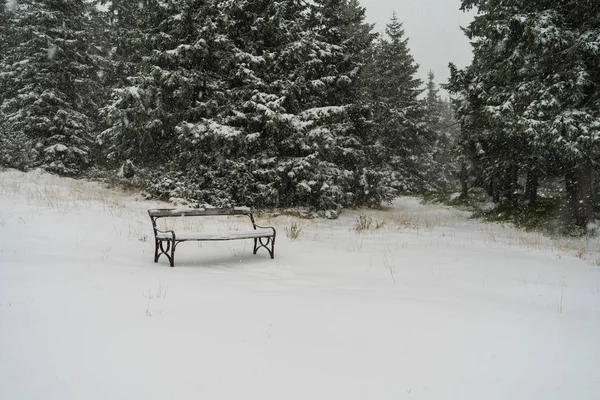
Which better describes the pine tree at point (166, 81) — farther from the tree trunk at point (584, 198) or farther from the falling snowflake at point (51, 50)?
the tree trunk at point (584, 198)

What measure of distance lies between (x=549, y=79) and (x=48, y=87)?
22.9 metres

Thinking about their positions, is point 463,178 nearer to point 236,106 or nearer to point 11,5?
point 236,106

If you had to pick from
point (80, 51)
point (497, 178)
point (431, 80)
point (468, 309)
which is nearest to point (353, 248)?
point (468, 309)

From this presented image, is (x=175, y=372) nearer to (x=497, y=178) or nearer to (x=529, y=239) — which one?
(x=529, y=239)

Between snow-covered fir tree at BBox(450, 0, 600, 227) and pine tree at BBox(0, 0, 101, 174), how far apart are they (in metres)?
19.8

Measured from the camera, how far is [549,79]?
11.8 meters

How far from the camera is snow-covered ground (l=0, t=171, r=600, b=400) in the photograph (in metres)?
2.85

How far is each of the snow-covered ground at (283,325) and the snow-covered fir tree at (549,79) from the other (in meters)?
5.12

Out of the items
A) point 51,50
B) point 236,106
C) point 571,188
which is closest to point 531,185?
point 571,188

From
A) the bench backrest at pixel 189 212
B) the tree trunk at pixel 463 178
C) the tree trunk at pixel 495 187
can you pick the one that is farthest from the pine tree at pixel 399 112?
the bench backrest at pixel 189 212

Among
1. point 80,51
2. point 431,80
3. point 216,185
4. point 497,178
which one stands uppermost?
point 431,80

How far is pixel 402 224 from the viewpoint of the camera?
12.5 m

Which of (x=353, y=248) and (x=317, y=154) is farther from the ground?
(x=317, y=154)

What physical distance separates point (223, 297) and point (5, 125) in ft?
74.3
